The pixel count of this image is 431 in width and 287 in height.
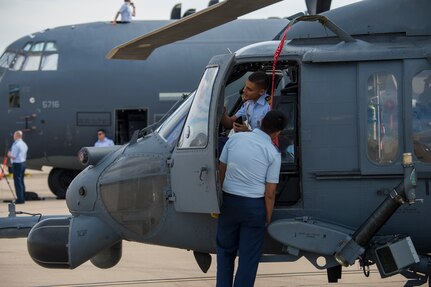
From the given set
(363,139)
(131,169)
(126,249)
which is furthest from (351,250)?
(126,249)

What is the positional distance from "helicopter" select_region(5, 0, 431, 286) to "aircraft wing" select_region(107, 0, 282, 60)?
2 cm

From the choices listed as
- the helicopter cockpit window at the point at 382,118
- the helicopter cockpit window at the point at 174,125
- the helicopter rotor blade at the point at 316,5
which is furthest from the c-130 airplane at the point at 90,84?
the helicopter cockpit window at the point at 382,118

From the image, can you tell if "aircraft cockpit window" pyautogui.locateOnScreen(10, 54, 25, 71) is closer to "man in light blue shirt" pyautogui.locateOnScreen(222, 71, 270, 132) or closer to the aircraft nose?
the aircraft nose

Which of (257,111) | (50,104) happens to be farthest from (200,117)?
(50,104)

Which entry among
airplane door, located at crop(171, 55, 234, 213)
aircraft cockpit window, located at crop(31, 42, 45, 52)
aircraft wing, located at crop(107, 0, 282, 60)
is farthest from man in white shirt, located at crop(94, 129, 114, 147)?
airplane door, located at crop(171, 55, 234, 213)

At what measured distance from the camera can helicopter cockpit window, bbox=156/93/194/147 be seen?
25.7ft

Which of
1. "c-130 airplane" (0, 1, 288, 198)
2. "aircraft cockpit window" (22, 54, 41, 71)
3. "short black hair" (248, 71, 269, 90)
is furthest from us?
"aircraft cockpit window" (22, 54, 41, 71)

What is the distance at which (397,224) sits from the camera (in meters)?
7.21

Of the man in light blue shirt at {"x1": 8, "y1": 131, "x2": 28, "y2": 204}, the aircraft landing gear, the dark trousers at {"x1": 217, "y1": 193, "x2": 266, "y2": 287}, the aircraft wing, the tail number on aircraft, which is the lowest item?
the aircraft landing gear

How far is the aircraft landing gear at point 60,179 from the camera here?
71.8 ft

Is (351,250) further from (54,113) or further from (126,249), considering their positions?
(54,113)

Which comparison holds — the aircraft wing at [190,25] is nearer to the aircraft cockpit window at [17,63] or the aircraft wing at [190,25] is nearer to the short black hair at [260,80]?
the short black hair at [260,80]

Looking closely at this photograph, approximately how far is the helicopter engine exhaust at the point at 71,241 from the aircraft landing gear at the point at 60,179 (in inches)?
544

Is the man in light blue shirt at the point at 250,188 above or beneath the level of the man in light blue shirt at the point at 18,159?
above
